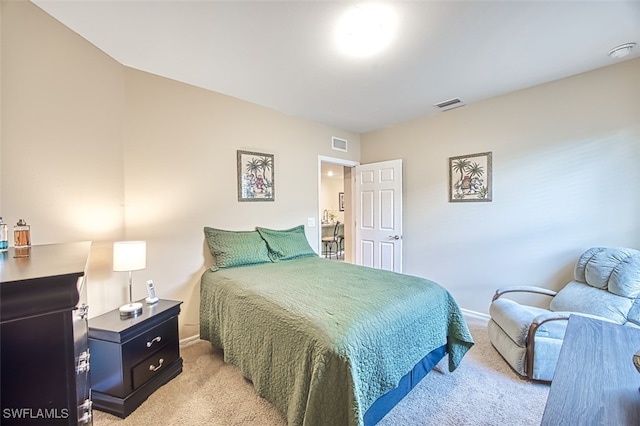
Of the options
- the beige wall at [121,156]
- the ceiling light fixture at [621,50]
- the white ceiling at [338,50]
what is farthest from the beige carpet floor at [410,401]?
the ceiling light fixture at [621,50]

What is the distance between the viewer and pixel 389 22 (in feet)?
5.85

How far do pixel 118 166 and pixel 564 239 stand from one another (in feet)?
14.1

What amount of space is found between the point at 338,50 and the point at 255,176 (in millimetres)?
1714

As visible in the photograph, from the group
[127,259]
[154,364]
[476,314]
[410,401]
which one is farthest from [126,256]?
[476,314]

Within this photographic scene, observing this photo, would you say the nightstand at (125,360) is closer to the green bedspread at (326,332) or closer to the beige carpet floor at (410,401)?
the beige carpet floor at (410,401)

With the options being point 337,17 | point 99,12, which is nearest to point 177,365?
point 99,12

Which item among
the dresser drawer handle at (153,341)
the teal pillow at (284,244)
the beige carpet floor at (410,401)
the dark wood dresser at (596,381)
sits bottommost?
the beige carpet floor at (410,401)

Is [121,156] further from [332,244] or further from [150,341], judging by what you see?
[332,244]

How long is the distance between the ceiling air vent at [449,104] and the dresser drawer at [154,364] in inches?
149

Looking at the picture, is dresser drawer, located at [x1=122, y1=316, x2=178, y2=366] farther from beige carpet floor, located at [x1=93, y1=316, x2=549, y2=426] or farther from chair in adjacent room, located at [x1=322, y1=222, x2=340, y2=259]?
chair in adjacent room, located at [x1=322, y1=222, x2=340, y2=259]

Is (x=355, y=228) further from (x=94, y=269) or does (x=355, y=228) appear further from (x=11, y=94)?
(x=11, y=94)

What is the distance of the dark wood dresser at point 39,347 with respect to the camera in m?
0.66

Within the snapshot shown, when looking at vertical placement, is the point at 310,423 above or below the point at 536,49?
below

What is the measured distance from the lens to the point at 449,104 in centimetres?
324
